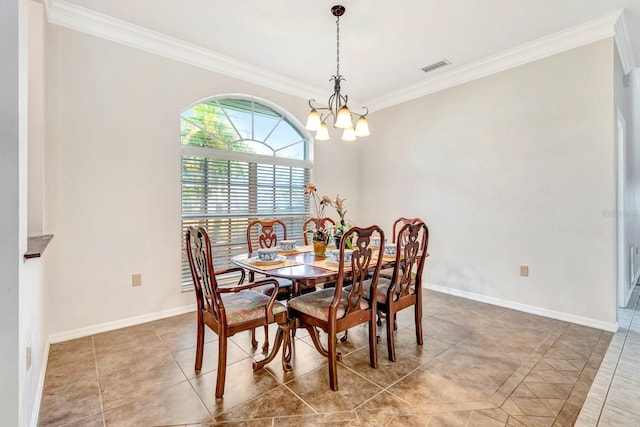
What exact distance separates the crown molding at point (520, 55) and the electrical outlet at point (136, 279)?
3.91m

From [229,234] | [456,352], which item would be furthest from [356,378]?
Answer: [229,234]

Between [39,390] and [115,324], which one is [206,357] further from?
[115,324]

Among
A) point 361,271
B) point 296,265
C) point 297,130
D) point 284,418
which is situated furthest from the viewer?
A: point 297,130

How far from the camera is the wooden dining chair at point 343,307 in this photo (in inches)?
74.2

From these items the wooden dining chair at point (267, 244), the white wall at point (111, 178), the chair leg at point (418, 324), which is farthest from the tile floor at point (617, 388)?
the white wall at point (111, 178)

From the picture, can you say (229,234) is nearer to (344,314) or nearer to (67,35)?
(344,314)

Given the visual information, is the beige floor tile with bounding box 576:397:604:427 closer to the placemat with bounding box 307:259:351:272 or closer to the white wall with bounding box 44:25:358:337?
the placemat with bounding box 307:259:351:272

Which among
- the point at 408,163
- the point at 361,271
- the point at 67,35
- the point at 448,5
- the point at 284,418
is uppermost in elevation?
the point at 448,5

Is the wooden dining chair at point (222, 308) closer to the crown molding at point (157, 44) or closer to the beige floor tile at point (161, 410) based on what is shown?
the beige floor tile at point (161, 410)

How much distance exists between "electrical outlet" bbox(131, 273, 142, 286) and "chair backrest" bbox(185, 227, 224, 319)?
1.28 m

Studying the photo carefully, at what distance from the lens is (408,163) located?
4.35m

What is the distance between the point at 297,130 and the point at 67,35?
252 centimetres

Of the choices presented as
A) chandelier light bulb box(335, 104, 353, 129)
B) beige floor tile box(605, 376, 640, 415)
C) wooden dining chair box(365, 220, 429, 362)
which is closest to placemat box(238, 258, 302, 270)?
wooden dining chair box(365, 220, 429, 362)

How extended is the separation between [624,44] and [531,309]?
2773mm
